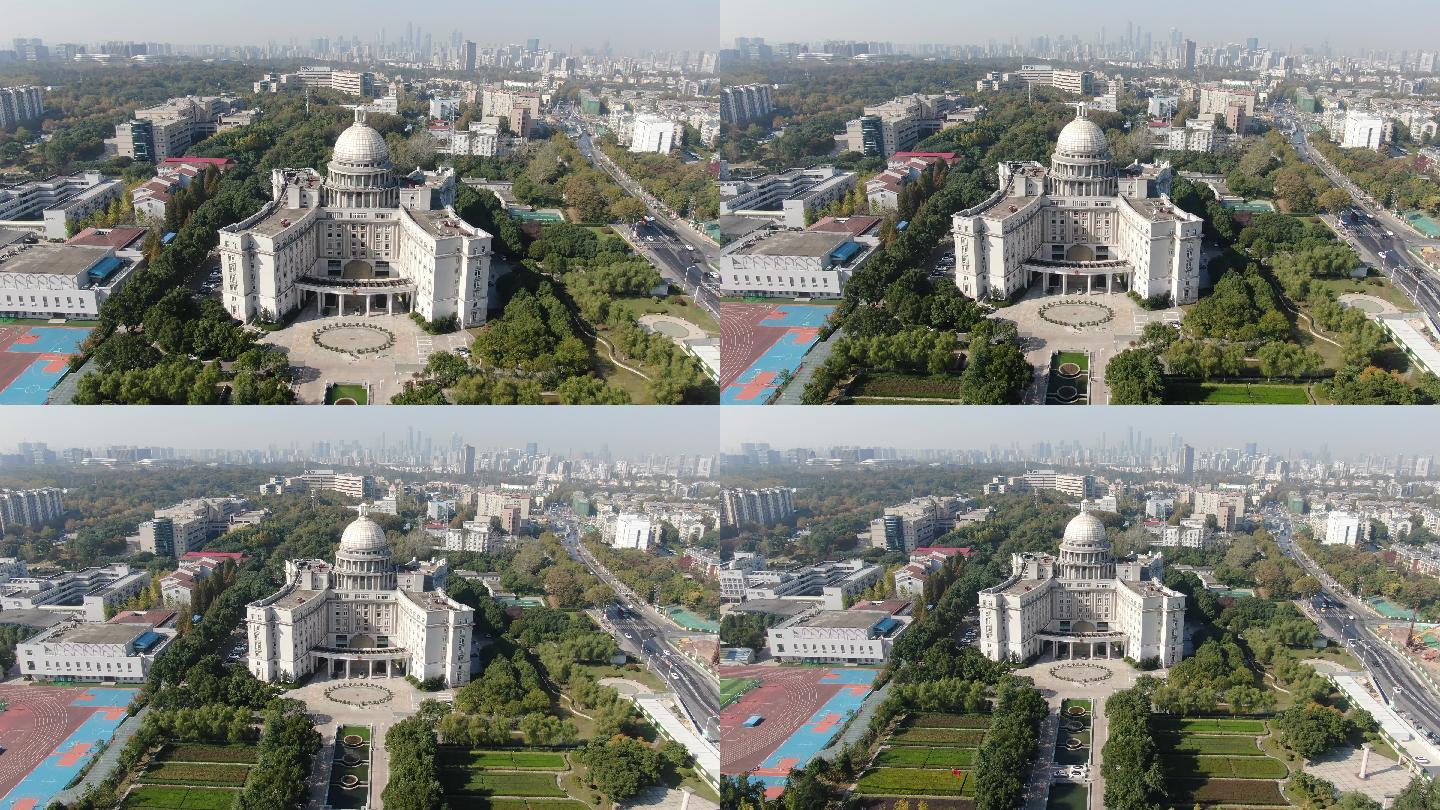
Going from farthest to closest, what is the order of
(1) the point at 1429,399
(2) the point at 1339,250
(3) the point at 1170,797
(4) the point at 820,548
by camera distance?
1. (2) the point at 1339,250
2. (1) the point at 1429,399
3. (4) the point at 820,548
4. (3) the point at 1170,797

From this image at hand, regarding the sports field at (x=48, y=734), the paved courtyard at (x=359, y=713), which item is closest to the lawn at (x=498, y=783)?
the paved courtyard at (x=359, y=713)

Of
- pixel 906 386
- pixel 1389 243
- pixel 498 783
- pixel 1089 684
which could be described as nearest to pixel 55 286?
pixel 498 783

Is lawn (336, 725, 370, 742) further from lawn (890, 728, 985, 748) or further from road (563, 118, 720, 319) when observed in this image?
road (563, 118, 720, 319)

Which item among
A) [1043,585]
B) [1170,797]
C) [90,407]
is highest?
[90,407]

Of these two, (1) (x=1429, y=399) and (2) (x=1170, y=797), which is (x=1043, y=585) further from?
(1) (x=1429, y=399)

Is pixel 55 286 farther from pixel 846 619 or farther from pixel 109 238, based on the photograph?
pixel 846 619

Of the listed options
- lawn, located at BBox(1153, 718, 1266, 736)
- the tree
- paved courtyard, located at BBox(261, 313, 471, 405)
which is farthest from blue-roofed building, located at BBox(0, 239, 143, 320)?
lawn, located at BBox(1153, 718, 1266, 736)

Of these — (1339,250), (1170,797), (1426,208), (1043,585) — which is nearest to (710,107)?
(1043,585)
